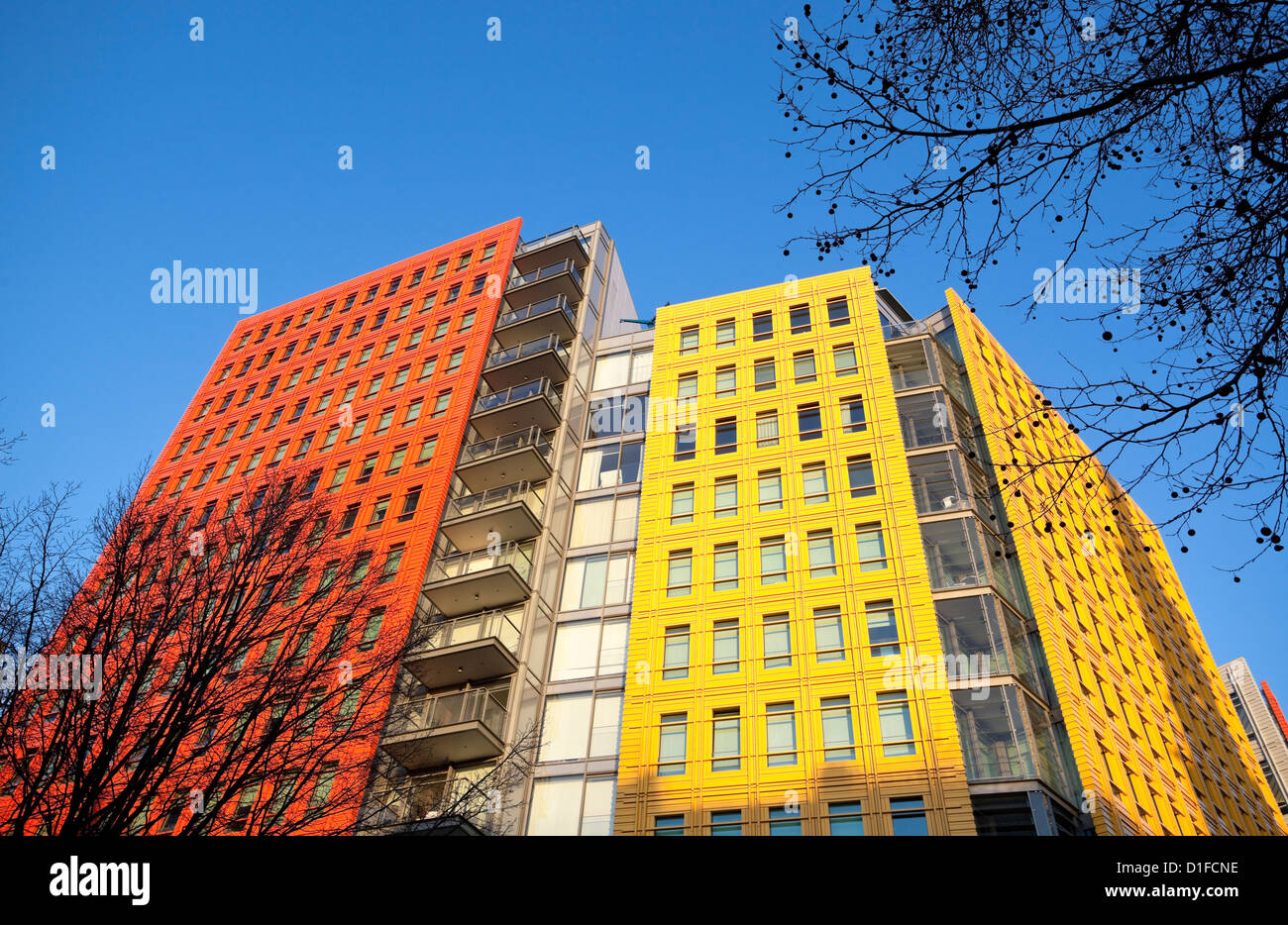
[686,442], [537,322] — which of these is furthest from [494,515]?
[537,322]

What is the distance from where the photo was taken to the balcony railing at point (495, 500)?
31312 mm

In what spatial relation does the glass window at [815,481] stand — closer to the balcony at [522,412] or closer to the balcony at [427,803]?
the balcony at [522,412]

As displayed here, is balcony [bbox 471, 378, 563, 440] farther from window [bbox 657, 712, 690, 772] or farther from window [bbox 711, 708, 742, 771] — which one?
window [bbox 711, 708, 742, 771]

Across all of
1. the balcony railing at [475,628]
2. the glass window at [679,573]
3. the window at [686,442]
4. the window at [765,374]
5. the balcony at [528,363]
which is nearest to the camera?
the balcony railing at [475,628]

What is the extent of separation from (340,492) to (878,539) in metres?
20.3

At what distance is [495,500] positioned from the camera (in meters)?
32.1

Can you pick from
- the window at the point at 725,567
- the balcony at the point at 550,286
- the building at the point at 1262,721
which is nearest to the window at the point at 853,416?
the window at the point at 725,567

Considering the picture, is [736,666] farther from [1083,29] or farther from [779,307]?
[1083,29]

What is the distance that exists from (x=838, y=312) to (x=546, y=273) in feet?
45.2

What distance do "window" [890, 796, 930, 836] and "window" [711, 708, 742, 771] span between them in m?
4.02

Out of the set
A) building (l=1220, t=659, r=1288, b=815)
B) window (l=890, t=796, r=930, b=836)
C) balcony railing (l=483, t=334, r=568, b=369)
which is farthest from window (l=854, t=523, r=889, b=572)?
building (l=1220, t=659, r=1288, b=815)

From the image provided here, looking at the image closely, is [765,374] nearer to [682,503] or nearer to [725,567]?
[682,503]

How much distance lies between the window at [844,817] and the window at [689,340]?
19430mm
